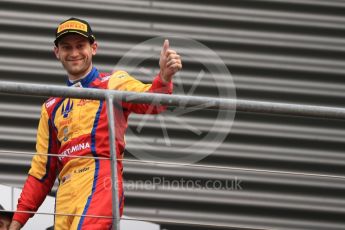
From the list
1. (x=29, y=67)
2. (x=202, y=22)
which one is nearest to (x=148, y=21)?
(x=202, y=22)

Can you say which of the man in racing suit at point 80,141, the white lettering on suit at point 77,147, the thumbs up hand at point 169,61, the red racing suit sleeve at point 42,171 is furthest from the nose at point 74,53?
the thumbs up hand at point 169,61

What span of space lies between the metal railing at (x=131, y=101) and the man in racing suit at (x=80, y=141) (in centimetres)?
15

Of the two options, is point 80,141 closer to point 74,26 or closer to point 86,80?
point 86,80

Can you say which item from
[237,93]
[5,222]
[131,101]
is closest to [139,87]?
[131,101]

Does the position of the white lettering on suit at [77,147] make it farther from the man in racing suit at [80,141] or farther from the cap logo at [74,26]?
the cap logo at [74,26]

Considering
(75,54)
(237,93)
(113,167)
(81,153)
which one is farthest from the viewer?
(237,93)

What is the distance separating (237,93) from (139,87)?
7.25ft

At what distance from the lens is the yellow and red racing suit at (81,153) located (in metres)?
4.27

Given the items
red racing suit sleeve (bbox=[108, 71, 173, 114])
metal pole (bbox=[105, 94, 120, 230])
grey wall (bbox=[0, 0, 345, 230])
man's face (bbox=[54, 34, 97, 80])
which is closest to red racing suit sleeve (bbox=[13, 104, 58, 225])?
man's face (bbox=[54, 34, 97, 80])

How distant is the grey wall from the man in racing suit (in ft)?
5.61

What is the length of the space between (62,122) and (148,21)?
7.09 feet

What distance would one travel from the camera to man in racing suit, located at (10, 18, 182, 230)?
425 cm

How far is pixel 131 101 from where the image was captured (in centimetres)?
398

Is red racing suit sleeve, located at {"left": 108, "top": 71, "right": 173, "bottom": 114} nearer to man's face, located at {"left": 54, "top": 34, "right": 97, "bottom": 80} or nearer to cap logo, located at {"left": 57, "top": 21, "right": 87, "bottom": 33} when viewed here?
man's face, located at {"left": 54, "top": 34, "right": 97, "bottom": 80}
